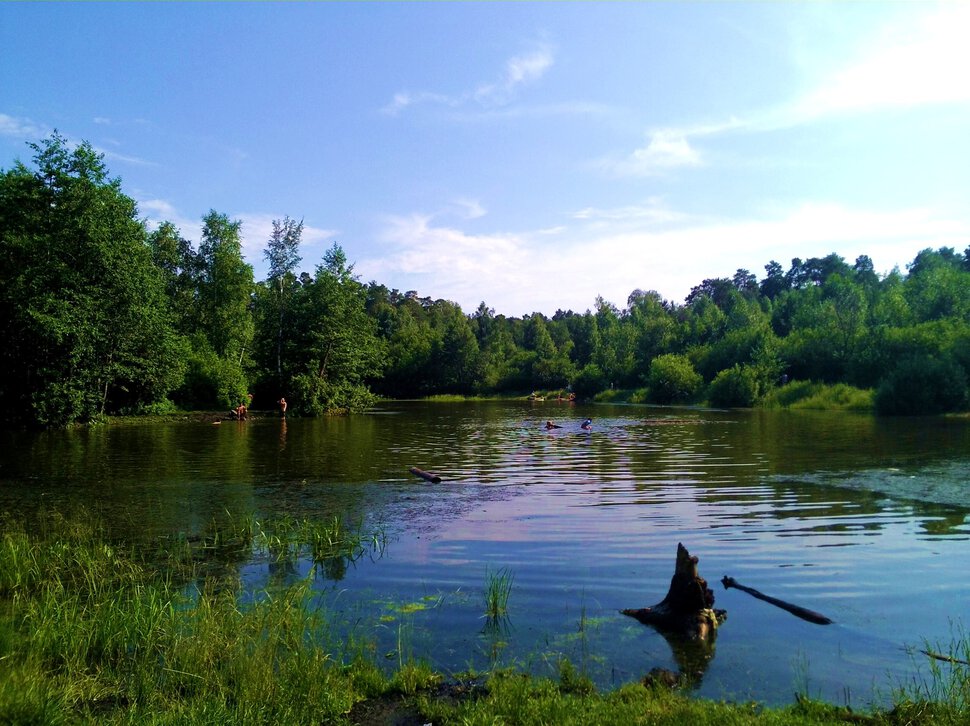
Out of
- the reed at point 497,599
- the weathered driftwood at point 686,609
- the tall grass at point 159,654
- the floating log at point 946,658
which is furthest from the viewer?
the reed at point 497,599

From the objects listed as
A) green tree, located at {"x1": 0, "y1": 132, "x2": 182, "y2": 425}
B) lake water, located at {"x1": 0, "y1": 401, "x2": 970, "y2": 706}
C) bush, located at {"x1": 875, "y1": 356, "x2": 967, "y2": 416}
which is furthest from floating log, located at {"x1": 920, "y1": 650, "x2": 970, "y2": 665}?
bush, located at {"x1": 875, "y1": 356, "x2": 967, "y2": 416}

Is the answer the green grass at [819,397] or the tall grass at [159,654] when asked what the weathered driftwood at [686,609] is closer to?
the tall grass at [159,654]

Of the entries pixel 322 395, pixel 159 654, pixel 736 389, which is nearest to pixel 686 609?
pixel 159 654

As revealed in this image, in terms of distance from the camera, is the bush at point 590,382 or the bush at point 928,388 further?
the bush at point 590,382

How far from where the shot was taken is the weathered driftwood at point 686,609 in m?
9.42

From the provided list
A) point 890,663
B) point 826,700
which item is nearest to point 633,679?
point 826,700

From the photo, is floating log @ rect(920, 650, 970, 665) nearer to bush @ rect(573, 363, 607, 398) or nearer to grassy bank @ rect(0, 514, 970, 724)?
grassy bank @ rect(0, 514, 970, 724)

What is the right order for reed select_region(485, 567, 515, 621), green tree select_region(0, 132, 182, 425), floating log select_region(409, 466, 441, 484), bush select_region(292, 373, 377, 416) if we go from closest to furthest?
reed select_region(485, 567, 515, 621) < floating log select_region(409, 466, 441, 484) < green tree select_region(0, 132, 182, 425) < bush select_region(292, 373, 377, 416)

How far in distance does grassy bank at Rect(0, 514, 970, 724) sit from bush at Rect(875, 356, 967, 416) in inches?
2294

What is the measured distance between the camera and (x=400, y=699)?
729cm

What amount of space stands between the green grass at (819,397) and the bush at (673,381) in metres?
15.5

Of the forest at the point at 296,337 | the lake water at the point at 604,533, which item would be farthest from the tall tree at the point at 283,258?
the lake water at the point at 604,533

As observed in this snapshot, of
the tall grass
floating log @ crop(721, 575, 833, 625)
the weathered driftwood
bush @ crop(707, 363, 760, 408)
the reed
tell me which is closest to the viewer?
the tall grass

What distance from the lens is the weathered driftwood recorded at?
30.9 ft
